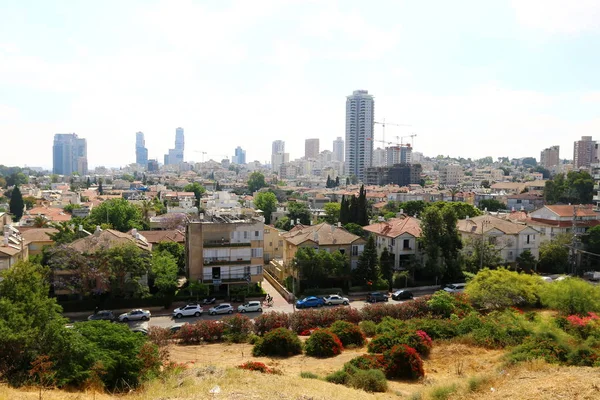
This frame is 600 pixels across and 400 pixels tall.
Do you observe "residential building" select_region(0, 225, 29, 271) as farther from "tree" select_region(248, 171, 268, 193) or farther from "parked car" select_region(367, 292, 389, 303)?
"tree" select_region(248, 171, 268, 193)

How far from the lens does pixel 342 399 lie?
16.6m

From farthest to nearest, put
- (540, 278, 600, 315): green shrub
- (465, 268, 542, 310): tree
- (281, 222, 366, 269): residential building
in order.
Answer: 1. (281, 222, 366, 269): residential building
2. (465, 268, 542, 310): tree
3. (540, 278, 600, 315): green shrub

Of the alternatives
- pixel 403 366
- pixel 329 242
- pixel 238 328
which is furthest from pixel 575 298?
pixel 238 328

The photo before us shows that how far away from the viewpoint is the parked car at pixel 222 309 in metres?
34.3

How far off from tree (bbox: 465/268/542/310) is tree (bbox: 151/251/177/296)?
21.0 metres

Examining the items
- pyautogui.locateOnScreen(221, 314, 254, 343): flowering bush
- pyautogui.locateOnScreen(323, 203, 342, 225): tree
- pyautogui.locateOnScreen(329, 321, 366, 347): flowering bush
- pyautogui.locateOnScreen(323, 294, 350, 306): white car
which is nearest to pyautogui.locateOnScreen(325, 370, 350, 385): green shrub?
pyautogui.locateOnScreen(329, 321, 366, 347): flowering bush

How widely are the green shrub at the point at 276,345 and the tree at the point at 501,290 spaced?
14.5 metres

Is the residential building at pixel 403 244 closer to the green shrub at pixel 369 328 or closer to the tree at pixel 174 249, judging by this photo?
the green shrub at pixel 369 328

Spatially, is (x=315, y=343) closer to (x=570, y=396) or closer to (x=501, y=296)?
(x=570, y=396)

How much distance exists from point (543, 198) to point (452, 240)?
223ft

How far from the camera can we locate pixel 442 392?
728 inches

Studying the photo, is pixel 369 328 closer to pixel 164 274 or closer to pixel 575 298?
pixel 575 298

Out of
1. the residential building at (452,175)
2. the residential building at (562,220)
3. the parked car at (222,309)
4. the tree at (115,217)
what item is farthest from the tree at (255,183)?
the parked car at (222,309)

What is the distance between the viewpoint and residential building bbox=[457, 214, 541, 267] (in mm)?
46750
